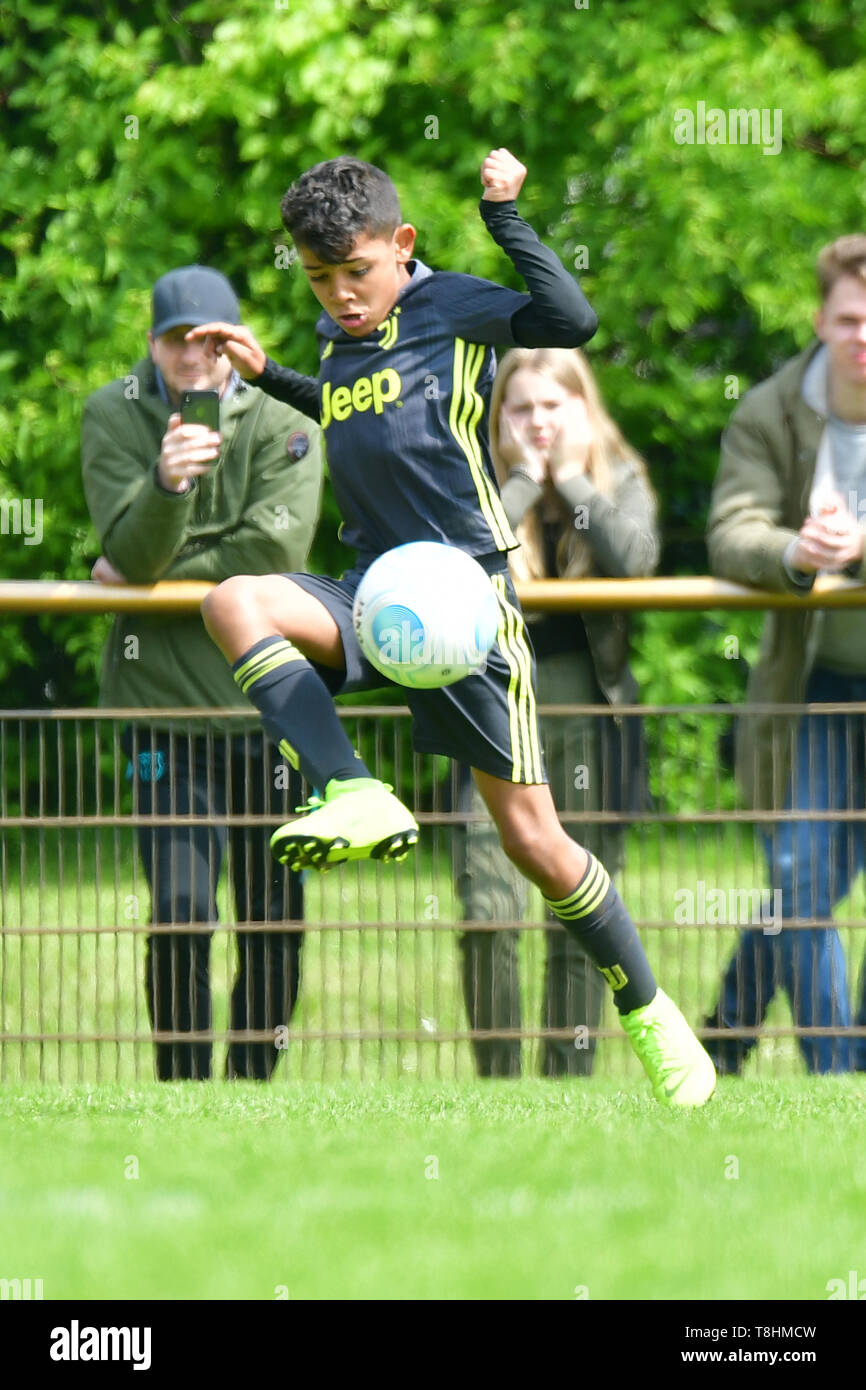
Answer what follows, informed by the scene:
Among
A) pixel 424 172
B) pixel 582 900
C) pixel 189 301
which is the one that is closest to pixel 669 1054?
pixel 582 900

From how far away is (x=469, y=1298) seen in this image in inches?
121

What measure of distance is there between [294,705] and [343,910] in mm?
1432

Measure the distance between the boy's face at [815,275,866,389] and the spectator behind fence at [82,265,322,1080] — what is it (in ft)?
4.90

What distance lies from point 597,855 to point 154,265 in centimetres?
703

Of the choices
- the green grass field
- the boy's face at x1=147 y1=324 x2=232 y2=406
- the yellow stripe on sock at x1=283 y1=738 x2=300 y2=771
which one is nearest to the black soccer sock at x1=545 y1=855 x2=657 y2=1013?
the green grass field

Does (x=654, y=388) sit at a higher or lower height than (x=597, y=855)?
higher

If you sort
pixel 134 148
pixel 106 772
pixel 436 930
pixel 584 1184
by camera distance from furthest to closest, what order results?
pixel 134 148
pixel 106 772
pixel 436 930
pixel 584 1184

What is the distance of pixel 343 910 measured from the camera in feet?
18.7

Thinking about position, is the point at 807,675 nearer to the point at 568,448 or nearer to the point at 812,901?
the point at 812,901

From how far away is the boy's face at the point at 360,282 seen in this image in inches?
179

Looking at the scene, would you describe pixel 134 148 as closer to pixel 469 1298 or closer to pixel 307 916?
pixel 307 916

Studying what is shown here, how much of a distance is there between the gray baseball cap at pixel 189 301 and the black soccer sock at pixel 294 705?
149 cm

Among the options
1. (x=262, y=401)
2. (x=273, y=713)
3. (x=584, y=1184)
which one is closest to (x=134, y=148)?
(x=262, y=401)

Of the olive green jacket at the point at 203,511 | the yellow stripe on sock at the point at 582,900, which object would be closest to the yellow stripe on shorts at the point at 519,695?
the yellow stripe on sock at the point at 582,900
